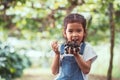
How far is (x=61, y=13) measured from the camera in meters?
8.44

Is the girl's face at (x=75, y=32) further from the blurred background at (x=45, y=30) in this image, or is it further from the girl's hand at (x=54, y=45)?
the blurred background at (x=45, y=30)

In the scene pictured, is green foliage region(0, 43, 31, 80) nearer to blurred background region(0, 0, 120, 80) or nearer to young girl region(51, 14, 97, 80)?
blurred background region(0, 0, 120, 80)

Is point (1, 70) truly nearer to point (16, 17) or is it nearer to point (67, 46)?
point (16, 17)

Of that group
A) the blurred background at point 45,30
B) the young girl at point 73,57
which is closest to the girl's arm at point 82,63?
the young girl at point 73,57

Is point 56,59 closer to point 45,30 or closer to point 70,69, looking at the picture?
point 70,69

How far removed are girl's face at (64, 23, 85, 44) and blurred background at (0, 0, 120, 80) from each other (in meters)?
2.47

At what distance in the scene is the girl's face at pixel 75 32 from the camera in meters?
3.55

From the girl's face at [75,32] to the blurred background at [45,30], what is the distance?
247 cm

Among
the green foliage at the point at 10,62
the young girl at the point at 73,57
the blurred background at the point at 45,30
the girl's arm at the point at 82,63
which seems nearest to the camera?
the girl's arm at the point at 82,63

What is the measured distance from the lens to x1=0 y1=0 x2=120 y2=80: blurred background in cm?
710

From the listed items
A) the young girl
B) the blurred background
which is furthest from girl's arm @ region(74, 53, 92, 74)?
the blurred background

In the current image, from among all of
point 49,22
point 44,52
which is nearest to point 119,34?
point 49,22

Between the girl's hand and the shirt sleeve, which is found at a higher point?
the girl's hand

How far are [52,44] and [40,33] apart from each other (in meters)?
6.89
